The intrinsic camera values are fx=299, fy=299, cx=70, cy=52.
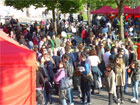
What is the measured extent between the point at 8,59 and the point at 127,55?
5.79 meters

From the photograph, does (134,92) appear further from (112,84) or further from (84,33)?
(84,33)

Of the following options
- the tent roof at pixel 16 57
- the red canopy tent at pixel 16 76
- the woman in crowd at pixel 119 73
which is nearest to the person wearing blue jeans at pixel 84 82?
the woman in crowd at pixel 119 73

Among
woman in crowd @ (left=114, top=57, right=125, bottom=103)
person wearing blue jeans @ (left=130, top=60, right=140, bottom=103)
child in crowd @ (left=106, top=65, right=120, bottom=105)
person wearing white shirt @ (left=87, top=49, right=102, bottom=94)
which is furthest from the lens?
person wearing white shirt @ (left=87, top=49, right=102, bottom=94)

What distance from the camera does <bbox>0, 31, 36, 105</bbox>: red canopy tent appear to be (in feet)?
20.9

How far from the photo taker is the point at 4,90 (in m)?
6.44

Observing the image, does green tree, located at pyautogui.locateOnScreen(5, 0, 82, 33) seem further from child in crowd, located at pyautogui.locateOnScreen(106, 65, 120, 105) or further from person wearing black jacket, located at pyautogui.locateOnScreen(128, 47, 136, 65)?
child in crowd, located at pyautogui.locateOnScreen(106, 65, 120, 105)

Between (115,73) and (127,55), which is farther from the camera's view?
(127,55)

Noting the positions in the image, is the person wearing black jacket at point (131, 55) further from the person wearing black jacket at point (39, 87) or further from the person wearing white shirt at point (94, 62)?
the person wearing black jacket at point (39, 87)

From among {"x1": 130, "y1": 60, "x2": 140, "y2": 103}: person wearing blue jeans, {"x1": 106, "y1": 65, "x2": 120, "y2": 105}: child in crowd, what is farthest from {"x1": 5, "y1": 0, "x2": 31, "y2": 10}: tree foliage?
{"x1": 106, "y1": 65, "x2": 120, "y2": 105}: child in crowd

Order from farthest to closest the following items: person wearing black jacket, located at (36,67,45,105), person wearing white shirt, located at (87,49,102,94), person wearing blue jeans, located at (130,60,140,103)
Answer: person wearing white shirt, located at (87,49,102,94) < person wearing blue jeans, located at (130,60,140,103) < person wearing black jacket, located at (36,67,45,105)

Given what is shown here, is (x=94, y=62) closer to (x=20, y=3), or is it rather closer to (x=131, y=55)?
(x=131, y=55)

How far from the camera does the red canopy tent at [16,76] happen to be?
20.9 ft

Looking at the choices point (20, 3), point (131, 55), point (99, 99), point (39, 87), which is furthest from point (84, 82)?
point (20, 3)

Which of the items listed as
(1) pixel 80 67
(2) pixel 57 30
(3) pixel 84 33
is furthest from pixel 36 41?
(1) pixel 80 67
